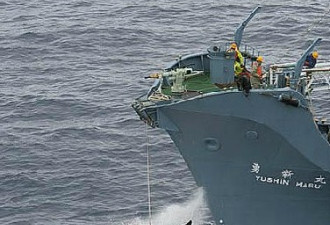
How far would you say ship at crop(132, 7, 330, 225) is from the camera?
3747 centimetres

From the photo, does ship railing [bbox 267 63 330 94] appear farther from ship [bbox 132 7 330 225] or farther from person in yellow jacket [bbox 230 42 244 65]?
person in yellow jacket [bbox 230 42 244 65]

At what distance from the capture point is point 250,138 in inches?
1510

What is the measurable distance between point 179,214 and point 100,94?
2064 centimetres

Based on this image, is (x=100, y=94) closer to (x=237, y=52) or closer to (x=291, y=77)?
(x=237, y=52)

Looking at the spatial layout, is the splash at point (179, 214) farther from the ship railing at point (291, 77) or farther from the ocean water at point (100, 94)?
Answer: the ship railing at point (291, 77)

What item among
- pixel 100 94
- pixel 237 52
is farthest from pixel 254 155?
pixel 100 94

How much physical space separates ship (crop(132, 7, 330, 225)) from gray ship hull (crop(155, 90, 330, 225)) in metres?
0.04

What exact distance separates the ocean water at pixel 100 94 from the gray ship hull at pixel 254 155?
5145 mm

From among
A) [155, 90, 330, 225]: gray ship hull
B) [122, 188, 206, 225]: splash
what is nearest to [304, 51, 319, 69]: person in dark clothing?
[155, 90, 330, 225]: gray ship hull

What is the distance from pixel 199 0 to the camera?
315 ft

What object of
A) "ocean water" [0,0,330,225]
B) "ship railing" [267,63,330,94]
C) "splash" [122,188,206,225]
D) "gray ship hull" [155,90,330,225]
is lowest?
"splash" [122,188,206,225]

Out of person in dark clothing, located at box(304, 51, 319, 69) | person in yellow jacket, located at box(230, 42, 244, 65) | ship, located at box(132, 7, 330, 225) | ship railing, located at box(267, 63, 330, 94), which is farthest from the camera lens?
person in dark clothing, located at box(304, 51, 319, 69)

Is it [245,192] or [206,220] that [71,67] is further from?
[245,192]

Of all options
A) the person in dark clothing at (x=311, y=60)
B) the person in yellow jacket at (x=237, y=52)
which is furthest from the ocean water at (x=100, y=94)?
the person in dark clothing at (x=311, y=60)
